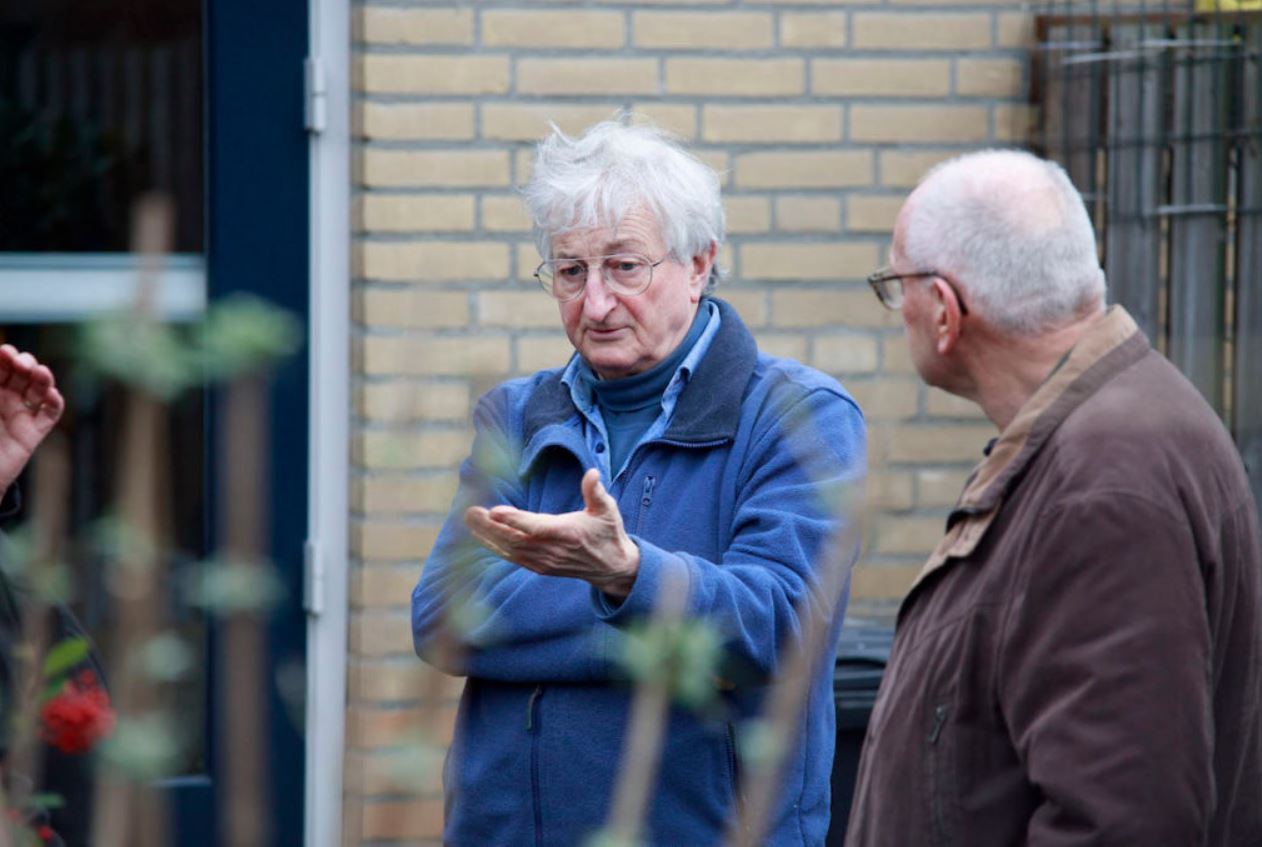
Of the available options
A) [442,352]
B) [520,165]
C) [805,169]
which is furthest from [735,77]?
[442,352]

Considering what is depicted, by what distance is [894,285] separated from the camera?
7.26ft

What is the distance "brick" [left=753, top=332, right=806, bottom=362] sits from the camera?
401cm

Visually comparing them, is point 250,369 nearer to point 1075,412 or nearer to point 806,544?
point 1075,412

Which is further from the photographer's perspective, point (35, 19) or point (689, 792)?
point (35, 19)

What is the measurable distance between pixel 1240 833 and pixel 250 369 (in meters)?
1.48

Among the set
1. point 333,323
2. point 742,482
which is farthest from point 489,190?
point 742,482

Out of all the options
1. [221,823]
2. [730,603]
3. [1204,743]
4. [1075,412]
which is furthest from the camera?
[730,603]

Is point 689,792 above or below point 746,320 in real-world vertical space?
below

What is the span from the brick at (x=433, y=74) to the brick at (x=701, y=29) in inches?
12.9

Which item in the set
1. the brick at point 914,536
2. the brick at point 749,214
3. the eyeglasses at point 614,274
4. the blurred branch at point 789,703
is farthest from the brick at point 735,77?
the blurred branch at point 789,703

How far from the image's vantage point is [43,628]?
50.2 inches

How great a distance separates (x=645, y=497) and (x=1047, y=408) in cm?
70

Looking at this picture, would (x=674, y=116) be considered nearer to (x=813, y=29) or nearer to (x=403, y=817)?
(x=813, y=29)

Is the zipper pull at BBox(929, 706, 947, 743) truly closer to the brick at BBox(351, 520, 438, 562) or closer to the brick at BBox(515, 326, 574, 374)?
the brick at BBox(351, 520, 438, 562)
